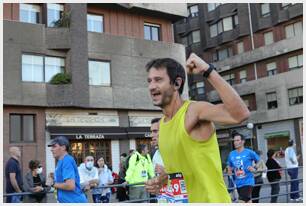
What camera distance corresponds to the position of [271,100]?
3797 centimetres

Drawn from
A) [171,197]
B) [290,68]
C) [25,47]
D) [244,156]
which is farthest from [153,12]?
[171,197]

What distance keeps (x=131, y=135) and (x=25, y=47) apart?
7.04 m

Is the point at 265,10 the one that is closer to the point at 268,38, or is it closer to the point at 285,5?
the point at 285,5

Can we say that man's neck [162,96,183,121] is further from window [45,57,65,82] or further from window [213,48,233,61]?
window [213,48,233,61]

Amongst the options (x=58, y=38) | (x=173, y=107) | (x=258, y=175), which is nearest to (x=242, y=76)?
(x=58, y=38)

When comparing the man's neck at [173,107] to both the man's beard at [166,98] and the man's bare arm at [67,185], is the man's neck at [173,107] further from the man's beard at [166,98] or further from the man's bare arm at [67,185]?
the man's bare arm at [67,185]

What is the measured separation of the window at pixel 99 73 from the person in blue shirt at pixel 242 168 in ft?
51.4

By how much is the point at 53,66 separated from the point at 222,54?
22.3 m

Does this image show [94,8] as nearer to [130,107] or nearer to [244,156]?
[130,107]

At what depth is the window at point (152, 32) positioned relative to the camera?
2793cm

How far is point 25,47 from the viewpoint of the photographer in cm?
2278

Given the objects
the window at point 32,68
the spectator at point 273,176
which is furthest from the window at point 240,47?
the spectator at point 273,176

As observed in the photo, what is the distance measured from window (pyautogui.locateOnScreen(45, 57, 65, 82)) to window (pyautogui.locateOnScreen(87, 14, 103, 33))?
103 inches

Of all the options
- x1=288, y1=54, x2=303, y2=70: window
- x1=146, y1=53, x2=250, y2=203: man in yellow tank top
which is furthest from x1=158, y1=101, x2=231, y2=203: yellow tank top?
x1=288, y1=54, x2=303, y2=70: window
